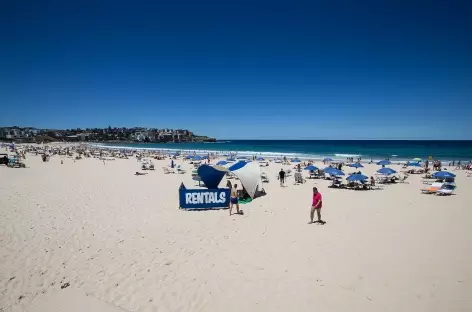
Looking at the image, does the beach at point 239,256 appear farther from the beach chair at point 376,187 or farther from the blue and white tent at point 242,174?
the beach chair at point 376,187

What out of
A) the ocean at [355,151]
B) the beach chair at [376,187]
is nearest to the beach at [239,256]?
the beach chair at [376,187]

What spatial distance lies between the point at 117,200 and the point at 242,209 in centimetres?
570

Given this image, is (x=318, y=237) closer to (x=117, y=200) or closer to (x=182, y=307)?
(x=182, y=307)

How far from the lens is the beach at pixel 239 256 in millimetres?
4770

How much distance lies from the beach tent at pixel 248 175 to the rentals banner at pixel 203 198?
1.91 meters

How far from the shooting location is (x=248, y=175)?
13.2 metres

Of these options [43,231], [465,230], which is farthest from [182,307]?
[465,230]

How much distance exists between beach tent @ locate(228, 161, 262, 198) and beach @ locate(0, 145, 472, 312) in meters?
1.67

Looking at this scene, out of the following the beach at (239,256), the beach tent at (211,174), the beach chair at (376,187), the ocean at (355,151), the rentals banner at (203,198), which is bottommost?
the ocean at (355,151)

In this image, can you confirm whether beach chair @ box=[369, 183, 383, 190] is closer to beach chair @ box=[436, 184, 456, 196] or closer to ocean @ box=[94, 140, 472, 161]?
beach chair @ box=[436, 184, 456, 196]

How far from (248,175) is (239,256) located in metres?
6.91

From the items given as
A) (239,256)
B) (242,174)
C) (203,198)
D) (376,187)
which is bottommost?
(376,187)

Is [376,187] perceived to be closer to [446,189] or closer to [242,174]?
[446,189]

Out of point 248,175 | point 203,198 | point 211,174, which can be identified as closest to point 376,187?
point 248,175
